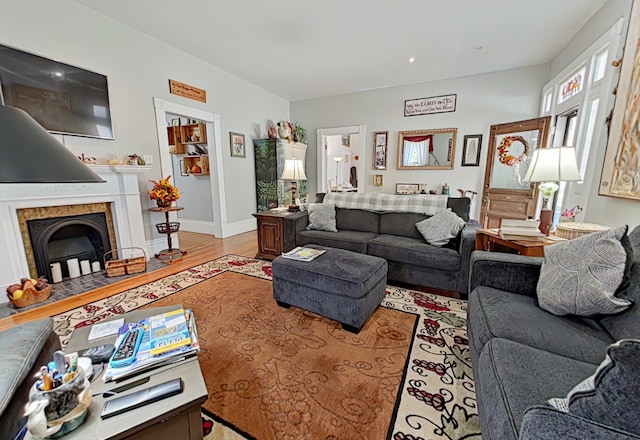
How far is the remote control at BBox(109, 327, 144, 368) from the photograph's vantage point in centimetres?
97

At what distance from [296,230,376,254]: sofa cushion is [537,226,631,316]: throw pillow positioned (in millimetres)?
1602

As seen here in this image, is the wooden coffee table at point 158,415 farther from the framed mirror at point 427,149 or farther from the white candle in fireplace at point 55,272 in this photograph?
the framed mirror at point 427,149

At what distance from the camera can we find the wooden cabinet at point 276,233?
3.25m

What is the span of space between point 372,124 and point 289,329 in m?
4.61

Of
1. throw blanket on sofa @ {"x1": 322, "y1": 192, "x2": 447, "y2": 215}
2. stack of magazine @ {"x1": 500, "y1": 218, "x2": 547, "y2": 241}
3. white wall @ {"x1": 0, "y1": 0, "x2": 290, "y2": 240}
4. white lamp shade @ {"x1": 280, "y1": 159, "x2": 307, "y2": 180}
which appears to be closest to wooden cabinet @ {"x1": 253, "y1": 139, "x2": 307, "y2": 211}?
white wall @ {"x1": 0, "y1": 0, "x2": 290, "y2": 240}

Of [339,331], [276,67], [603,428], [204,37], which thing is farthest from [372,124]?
[603,428]

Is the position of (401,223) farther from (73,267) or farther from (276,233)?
(73,267)

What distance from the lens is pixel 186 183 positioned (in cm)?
514

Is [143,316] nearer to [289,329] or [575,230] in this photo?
[289,329]

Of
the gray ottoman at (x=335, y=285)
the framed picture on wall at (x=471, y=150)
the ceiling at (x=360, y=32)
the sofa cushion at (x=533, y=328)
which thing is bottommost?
the gray ottoman at (x=335, y=285)

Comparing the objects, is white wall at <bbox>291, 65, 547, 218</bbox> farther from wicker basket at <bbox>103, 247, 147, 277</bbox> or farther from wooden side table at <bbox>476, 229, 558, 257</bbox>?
wicker basket at <bbox>103, 247, 147, 277</bbox>

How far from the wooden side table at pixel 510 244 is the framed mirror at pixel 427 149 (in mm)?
2926

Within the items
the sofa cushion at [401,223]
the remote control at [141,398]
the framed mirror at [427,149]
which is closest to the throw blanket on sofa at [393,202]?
the sofa cushion at [401,223]

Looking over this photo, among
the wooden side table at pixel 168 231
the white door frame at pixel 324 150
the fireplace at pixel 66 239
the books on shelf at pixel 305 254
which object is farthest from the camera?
the white door frame at pixel 324 150
